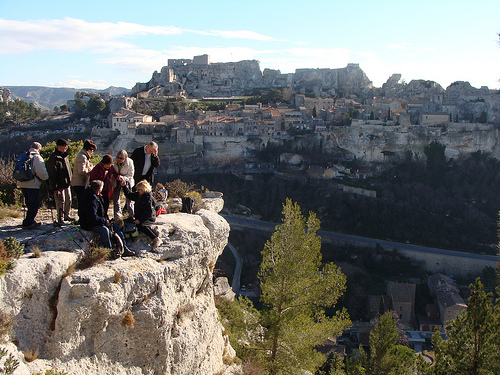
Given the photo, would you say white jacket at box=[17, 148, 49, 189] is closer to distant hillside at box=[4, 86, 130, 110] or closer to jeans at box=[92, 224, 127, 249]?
jeans at box=[92, 224, 127, 249]

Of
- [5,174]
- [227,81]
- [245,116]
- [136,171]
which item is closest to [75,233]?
[136,171]

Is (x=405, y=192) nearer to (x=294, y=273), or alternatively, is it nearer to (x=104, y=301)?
(x=294, y=273)

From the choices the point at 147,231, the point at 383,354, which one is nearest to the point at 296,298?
the point at 147,231

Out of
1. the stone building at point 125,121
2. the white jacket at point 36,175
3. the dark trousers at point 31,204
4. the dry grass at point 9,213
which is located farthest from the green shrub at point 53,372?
the stone building at point 125,121

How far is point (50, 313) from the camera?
13.0ft

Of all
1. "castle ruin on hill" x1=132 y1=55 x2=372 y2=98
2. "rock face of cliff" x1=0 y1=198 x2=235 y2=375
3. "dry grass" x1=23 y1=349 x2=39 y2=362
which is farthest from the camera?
"castle ruin on hill" x1=132 y1=55 x2=372 y2=98

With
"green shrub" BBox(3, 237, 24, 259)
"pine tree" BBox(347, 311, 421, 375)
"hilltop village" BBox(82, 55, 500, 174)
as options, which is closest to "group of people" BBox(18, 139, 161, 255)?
"green shrub" BBox(3, 237, 24, 259)

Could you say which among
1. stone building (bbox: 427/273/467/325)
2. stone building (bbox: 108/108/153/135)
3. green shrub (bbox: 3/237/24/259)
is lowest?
stone building (bbox: 427/273/467/325)

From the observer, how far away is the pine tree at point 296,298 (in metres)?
7.29

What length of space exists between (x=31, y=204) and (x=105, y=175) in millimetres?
981

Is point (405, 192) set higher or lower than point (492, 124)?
lower

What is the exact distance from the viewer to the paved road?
28469mm

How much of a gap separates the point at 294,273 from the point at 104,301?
4.12 m

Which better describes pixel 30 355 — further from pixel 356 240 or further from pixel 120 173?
pixel 356 240
